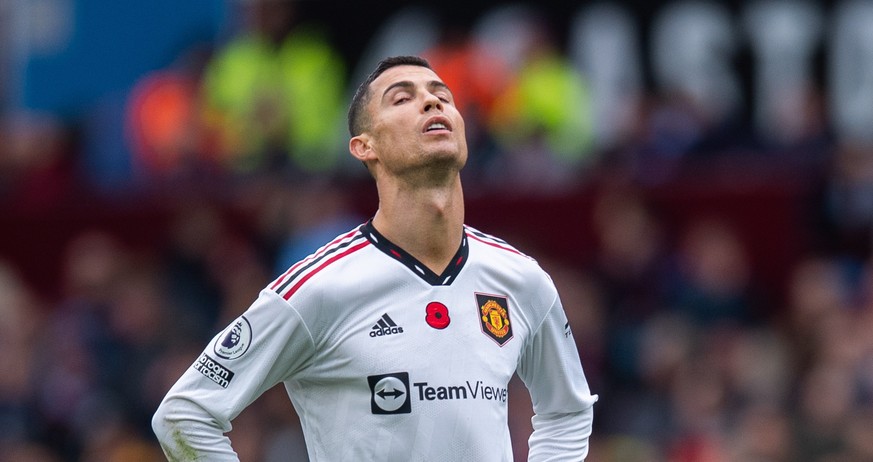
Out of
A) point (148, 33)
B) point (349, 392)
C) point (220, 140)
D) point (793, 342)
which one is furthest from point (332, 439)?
point (220, 140)

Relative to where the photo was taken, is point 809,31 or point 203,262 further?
point 809,31

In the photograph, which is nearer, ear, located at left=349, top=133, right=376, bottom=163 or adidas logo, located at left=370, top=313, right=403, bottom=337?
adidas logo, located at left=370, top=313, right=403, bottom=337

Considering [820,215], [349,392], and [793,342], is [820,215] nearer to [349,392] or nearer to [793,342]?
[793,342]

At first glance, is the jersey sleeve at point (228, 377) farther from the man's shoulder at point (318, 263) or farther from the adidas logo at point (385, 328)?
the adidas logo at point (385, 328)

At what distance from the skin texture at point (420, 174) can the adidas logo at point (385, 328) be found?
27 cm

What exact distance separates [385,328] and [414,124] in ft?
2.40

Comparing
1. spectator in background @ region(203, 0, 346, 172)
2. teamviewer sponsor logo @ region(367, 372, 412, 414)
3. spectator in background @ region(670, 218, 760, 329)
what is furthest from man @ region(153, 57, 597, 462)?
spectator in background @ region(203, 0, 346, 172)

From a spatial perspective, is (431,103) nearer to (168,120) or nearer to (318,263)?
(318,263)

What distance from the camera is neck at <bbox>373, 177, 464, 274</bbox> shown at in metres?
5.73

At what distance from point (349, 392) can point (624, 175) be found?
8097 mm

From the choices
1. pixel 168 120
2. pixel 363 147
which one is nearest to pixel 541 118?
pixel 168 120

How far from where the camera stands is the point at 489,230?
1318 centimetres

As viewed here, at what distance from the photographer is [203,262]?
13.7 metres

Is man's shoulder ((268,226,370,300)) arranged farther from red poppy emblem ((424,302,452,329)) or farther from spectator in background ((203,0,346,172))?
spectator in background ((203,0,346,172))
